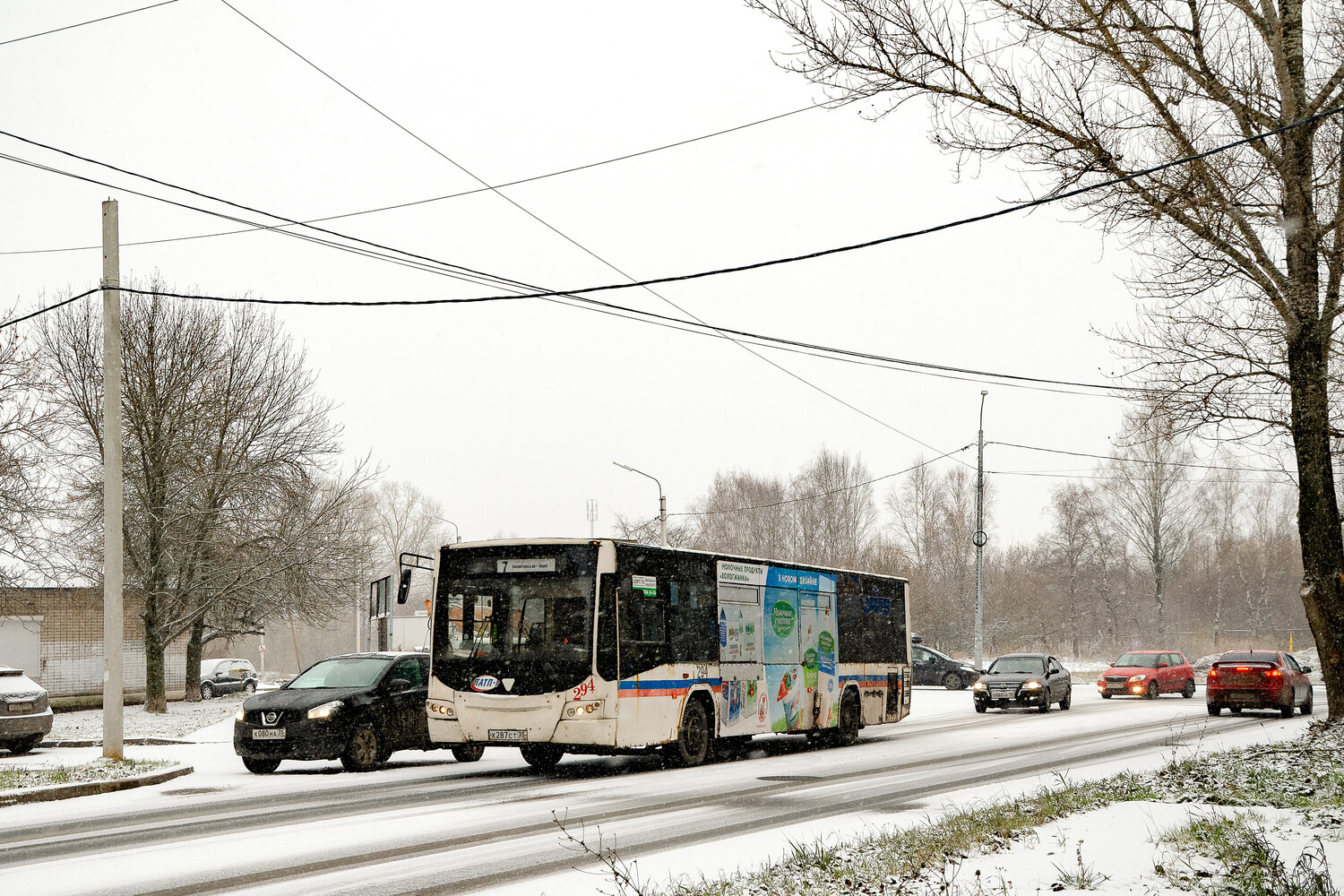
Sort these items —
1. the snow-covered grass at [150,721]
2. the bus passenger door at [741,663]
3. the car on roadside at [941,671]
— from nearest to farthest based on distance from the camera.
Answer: the bus passenger door at [741,663]
the snow-covered grass at [150,721]
the car on roadside at [941,671]

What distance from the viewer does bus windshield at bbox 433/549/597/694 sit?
50.8 ft

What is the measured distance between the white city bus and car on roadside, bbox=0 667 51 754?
7517mm

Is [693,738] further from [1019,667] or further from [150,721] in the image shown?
[150,721]

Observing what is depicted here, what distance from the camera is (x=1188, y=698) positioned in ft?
118

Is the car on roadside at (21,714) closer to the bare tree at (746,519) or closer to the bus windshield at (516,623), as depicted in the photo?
the bus windshield at (516,623)

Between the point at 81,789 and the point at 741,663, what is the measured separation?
29.2 feet

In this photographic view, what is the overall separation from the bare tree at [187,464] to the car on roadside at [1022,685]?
17658mm

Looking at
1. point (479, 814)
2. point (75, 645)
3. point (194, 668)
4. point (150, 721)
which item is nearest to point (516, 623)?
point (479, 814)

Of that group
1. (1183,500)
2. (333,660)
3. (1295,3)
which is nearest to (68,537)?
(333,660)

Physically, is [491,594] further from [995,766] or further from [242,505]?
[242,505]

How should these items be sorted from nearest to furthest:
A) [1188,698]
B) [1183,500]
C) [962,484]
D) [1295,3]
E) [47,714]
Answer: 1. [1295,3]
2. [47,714]
3. [1188,698]
4. [1183,500]
5. [962,484]

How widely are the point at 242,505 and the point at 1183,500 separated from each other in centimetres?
6042

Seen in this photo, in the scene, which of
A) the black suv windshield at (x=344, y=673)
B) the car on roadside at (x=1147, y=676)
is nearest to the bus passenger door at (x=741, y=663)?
the black suv windshield at (x=344, y=673)

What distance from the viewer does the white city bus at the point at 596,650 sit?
1538cm
